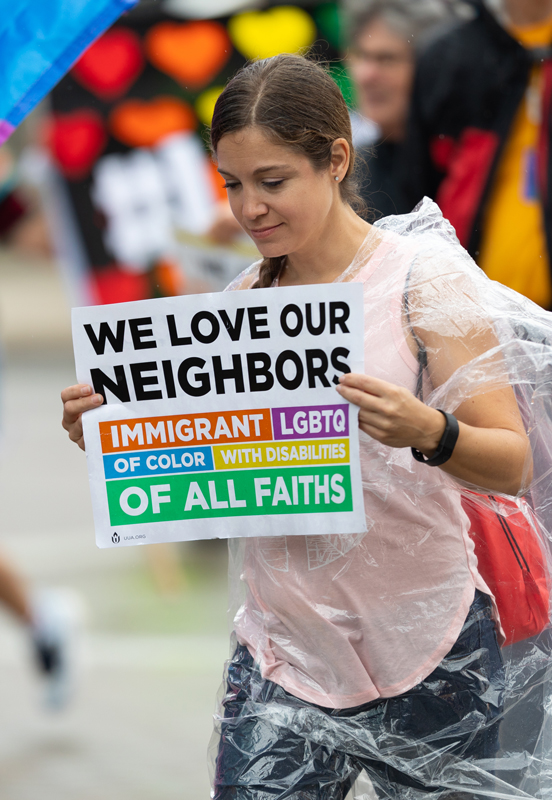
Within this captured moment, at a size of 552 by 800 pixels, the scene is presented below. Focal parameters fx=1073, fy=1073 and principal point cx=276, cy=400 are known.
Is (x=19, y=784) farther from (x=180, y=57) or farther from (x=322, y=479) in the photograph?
(x=180, y=57)

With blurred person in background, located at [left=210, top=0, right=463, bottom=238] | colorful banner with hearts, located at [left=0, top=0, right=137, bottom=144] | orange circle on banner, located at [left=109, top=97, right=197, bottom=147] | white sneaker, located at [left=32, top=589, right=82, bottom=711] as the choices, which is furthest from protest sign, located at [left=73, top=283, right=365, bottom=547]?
orange circle on banner, located at [left=109, top=97, right=197, bottom=147]

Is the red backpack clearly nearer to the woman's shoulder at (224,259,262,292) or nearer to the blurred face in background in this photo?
the woman's shoulder at (224,259,262,292)

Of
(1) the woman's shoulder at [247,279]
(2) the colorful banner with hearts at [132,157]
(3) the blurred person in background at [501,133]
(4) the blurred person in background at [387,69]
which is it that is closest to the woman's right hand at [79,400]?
(1) the woman's shoulder at [247,279]

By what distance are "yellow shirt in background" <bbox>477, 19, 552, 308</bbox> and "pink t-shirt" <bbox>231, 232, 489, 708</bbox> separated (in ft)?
4.20

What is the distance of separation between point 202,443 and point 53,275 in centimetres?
1754

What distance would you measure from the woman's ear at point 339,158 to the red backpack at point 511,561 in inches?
23.0

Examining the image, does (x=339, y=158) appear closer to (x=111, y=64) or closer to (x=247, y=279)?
(x=247, y=279)

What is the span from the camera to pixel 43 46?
2039 mm

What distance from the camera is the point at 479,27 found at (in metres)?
3.19

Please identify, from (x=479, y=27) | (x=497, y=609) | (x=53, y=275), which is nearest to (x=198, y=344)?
(x=497, y=609)

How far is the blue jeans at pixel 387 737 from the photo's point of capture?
5.85 feet

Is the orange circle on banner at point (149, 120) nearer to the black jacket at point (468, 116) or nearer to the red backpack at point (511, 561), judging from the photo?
the black jacket at point (468, 116)

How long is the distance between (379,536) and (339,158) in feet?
2.04

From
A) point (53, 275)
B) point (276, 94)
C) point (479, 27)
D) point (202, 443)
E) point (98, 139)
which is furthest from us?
point (53, 275)
